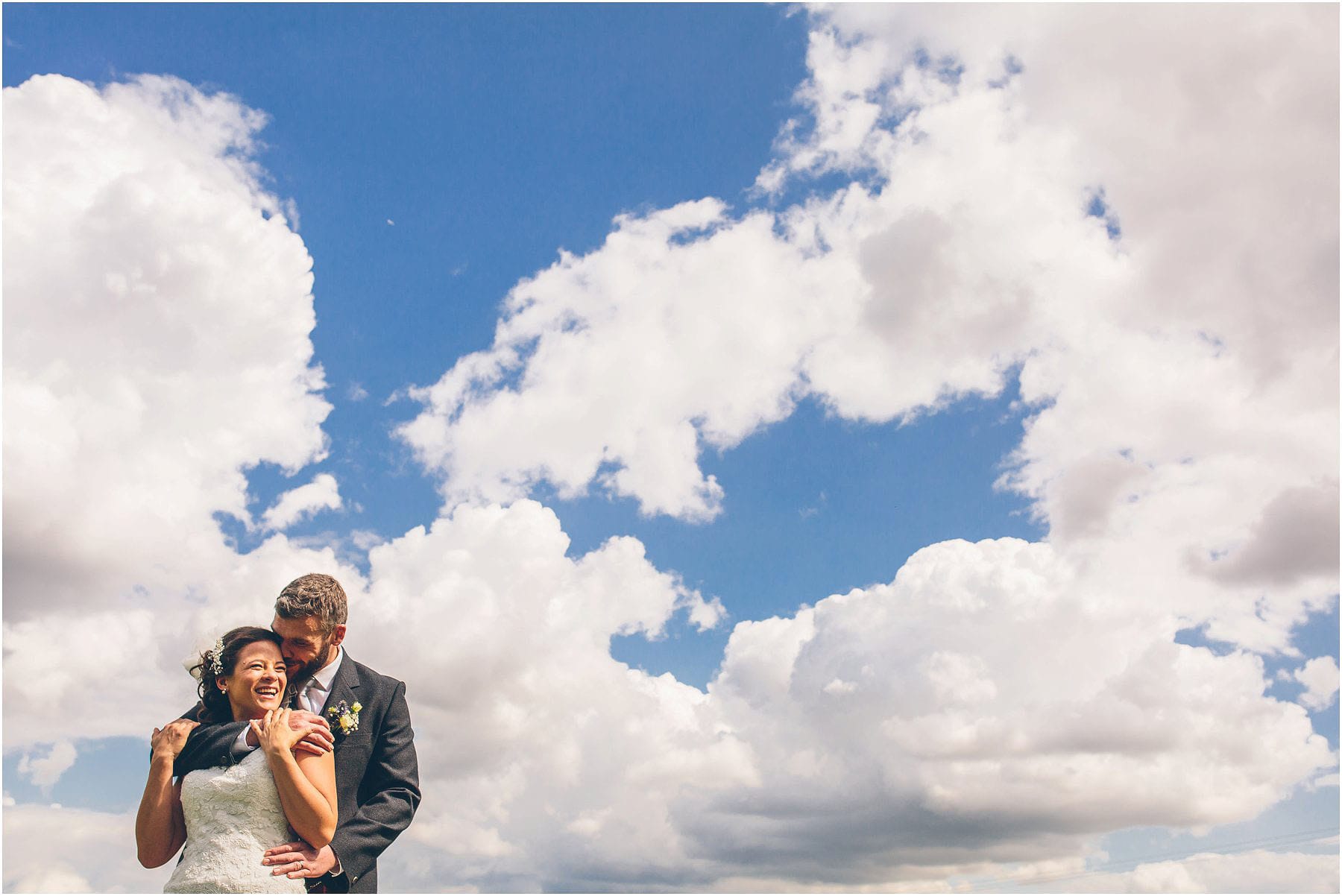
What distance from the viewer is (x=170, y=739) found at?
10828 millimetres

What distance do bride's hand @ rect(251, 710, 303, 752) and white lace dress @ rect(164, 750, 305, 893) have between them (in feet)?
0.89


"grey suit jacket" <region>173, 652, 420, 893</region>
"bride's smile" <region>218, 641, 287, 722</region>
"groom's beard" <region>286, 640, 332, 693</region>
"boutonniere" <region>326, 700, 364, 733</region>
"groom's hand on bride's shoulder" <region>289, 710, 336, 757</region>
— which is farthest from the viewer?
"boutonniere" <region>326, 700, 364, 733</region>

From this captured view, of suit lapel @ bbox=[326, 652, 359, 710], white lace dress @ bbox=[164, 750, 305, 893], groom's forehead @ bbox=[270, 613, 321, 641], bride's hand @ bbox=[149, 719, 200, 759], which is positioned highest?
groom's forehead @ bbox=[270, 613, 321, 641]

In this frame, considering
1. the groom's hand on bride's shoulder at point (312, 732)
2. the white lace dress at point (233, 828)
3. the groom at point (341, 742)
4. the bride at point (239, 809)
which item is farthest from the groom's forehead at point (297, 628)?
the white lace dress at point (233, 828)

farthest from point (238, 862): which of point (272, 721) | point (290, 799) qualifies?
point (272, 721)

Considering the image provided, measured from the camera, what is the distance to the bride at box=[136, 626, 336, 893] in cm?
1025

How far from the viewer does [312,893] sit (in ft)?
35.9

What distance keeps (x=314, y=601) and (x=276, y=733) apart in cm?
155

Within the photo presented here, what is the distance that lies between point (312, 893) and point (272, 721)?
2.21 metres

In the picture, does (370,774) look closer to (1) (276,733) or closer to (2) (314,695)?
(2) (314,695)

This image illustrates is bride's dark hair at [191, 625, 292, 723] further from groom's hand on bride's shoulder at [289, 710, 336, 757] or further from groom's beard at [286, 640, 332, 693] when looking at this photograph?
groom's hand on bride's shoulder at [289, 710, 336, 757]

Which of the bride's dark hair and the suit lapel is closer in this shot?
the bride's dark hair

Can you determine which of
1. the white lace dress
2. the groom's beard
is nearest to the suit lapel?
the groom's beard

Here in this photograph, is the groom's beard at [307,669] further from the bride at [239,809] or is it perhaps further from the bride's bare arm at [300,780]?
the bride's bare arm at [300,780]
